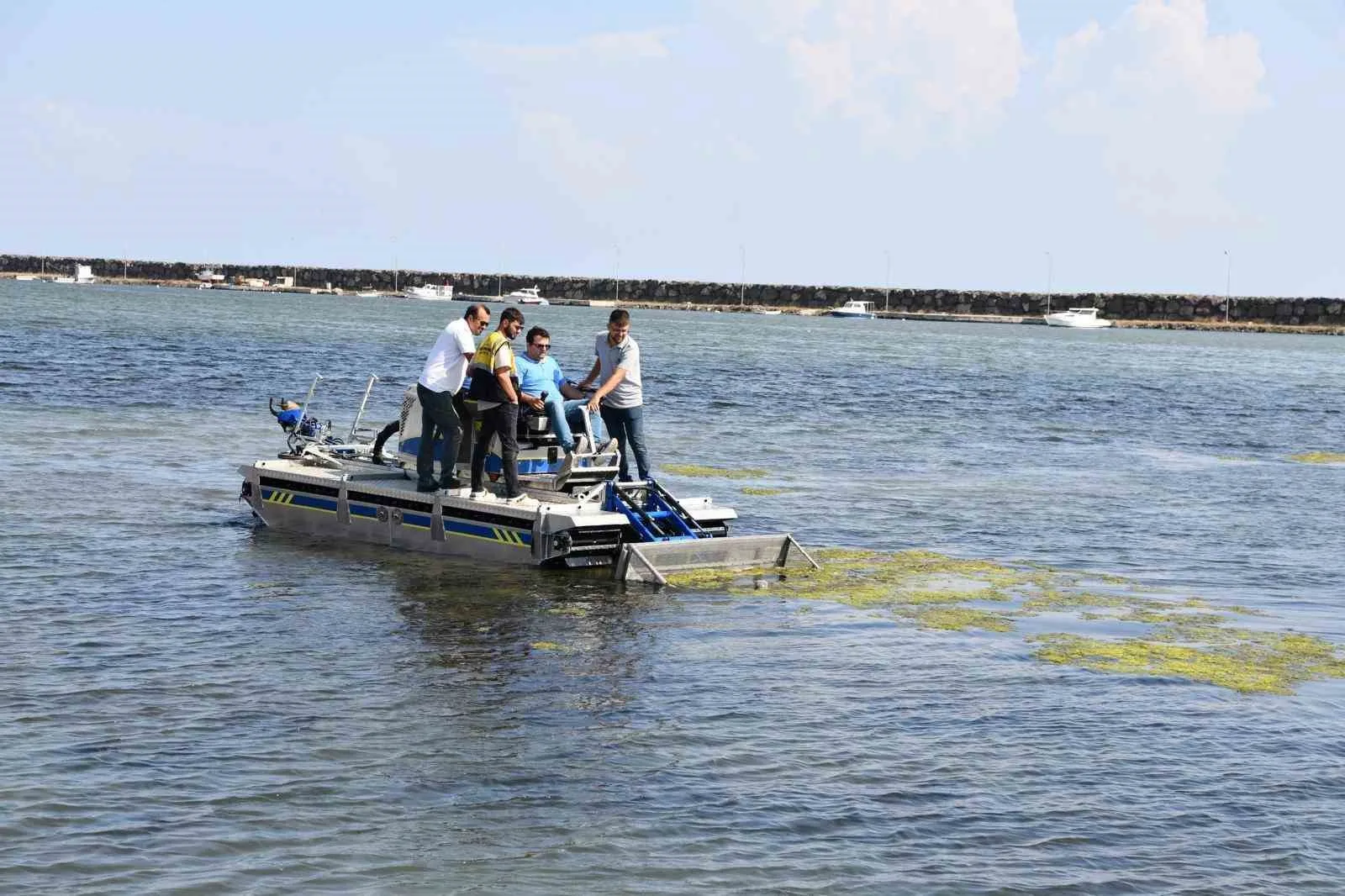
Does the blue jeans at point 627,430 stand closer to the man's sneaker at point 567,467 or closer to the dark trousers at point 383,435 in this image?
the man's sneaker at point 567,467

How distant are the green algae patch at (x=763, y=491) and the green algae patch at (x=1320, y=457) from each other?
42.6ft

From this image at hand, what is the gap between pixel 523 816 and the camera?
28.7ft

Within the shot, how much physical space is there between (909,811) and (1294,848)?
6.70 feet

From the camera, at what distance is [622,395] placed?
1617cm

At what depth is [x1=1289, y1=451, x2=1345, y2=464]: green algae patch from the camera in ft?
102

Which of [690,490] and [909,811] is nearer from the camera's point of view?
[909,811]

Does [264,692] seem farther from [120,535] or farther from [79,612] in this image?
[120,535]

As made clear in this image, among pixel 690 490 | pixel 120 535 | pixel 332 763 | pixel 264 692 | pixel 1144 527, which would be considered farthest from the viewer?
pixel 690 490

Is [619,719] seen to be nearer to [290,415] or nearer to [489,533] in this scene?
[489,533]

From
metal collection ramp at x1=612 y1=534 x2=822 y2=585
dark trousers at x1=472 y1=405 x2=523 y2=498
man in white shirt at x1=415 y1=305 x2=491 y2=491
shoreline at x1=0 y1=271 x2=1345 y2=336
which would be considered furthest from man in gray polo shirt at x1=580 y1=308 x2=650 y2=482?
shoreline at x1=0 y1=271 x2=1345 y2=336

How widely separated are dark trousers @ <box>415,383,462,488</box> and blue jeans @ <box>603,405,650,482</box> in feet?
4.99

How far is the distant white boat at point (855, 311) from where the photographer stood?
6462 inches

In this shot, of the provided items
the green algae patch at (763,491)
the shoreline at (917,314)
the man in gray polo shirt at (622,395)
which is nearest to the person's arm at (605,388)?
the man in gray polo shirt at (622,395)

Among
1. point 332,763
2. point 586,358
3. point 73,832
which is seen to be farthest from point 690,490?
point 586,358
